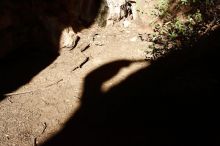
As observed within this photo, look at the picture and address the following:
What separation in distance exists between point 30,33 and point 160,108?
3.29 metres

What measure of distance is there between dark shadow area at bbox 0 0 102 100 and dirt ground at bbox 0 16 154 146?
235mm

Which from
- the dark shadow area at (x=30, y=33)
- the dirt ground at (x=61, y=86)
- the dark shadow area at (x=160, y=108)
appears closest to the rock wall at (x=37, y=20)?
the dark shadow area at (x=30, y=33)

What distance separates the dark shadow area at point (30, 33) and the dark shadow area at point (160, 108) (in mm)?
1240

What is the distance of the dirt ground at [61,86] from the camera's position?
4875 millimetres

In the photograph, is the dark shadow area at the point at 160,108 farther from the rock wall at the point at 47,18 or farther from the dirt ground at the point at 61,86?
the rock wall at the point at 47,18

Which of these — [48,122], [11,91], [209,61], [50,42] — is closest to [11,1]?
[50,42]

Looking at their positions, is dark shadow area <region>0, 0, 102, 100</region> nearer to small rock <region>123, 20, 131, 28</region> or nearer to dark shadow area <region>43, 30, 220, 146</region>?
small rock <region>123, 20, 131, 28</region>

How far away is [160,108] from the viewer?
4.56m

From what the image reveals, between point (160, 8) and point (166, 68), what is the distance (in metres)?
2.04

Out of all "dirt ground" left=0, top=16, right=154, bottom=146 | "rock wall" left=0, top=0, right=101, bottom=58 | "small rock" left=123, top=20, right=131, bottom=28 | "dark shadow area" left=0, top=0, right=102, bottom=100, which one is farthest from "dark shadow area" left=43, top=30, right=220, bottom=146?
"small rock" left=123, top=20, right=131, bottom=28

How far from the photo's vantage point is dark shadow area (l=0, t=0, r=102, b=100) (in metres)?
6.28

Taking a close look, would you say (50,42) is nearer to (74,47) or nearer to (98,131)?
A: (74,47)

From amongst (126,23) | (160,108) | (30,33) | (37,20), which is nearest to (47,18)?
(37,20)

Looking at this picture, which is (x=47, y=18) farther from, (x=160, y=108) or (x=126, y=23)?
(x=160, y=108)
